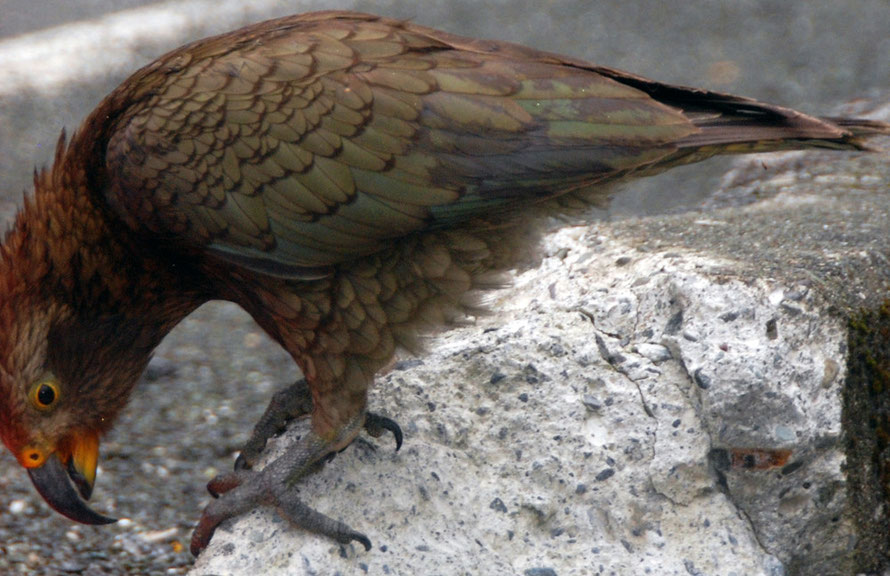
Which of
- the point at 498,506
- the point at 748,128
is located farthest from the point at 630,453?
the point at 748,128

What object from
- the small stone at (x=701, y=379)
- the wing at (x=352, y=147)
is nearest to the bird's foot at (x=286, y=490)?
the wing at (x=352, y=147)

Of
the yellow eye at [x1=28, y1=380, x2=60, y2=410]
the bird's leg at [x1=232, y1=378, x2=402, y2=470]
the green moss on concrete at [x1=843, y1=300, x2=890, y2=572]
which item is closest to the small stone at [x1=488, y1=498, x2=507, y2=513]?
the bird's leg at [x1=232, y1=378, x2=402, y2=470]

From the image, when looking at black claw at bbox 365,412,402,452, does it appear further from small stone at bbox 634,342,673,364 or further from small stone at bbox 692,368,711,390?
small stone at bbox 692,368,711,390

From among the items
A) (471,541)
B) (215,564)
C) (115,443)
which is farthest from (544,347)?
(115,443)

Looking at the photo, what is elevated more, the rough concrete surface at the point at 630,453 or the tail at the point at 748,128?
the tail at the point at 748,128

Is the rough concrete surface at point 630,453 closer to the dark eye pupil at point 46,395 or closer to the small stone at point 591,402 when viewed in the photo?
the small stone at point 591,402

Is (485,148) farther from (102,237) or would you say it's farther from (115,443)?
(115,443)
